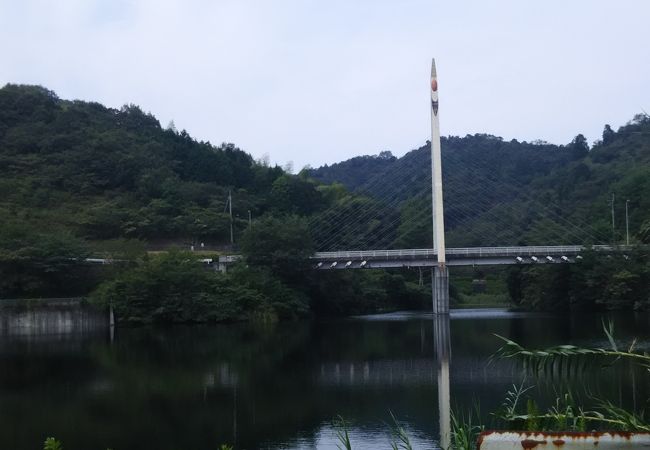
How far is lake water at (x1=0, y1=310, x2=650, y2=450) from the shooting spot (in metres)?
13.1

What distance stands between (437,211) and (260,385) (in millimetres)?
21039

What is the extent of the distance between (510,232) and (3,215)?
30.5 meters

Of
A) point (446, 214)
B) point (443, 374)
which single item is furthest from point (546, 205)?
point (443, 374)

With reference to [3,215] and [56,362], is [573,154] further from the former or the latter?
[56,362]

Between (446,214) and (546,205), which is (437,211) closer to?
(546,205)

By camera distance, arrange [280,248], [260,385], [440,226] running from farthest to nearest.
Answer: [280,248], [440,226], [260,385]

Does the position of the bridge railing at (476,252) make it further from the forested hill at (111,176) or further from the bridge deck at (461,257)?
the forested hill at (111,176)

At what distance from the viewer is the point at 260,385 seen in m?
17.9

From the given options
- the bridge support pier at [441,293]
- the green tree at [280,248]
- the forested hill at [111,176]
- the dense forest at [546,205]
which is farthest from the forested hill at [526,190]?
the green tree at [280,248]

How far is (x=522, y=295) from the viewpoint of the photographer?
163 feet

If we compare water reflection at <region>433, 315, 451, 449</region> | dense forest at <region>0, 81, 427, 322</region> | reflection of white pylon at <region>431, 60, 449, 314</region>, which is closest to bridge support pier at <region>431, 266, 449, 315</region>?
reflection of white pylon at <region>431, 60, 449, 314</region>

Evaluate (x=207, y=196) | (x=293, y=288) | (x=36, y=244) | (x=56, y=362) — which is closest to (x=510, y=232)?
(x=293, y=288)

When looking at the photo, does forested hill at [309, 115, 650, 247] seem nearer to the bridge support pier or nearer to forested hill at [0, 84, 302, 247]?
the bridge support pier

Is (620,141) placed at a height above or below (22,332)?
above
